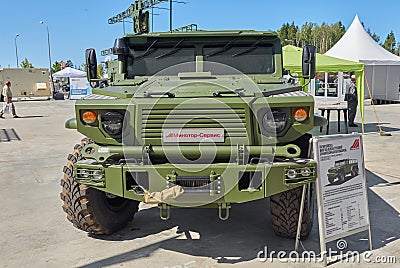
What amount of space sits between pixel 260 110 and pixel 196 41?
1611 mm

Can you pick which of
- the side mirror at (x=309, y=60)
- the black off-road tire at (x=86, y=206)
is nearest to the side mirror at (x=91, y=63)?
the black off-road tire at (x=86, y=206)

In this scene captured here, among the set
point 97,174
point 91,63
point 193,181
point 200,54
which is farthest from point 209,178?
point 91,63

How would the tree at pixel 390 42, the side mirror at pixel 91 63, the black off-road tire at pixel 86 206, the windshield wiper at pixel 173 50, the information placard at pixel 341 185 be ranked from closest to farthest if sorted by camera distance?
the information placard at pixel 341 185 → the black off-road tire at pixel 86 206 → the windshield wiper at pixel 173 50 → the side mirror at pixel 91 63 → the tree at pixel 390 42

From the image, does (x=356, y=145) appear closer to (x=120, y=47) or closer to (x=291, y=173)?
(x=291, y=173)

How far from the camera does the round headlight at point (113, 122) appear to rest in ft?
13.1

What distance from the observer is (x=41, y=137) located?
12523 mm

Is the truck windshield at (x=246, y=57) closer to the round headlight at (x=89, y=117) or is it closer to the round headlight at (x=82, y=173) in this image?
the round headlight at (x=89, y=117)

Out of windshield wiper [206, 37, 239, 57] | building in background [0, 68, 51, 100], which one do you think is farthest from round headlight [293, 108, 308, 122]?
building in background [0, 68, 51, 100]

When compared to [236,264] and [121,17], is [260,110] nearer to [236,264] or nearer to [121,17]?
[236,264]

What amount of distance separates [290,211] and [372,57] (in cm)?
1943

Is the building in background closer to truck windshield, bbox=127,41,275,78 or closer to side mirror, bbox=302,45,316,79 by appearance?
truck windshield, bbox=127,41,275,78

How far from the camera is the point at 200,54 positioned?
510 centimetres

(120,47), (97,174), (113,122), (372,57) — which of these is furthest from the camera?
(372,57)

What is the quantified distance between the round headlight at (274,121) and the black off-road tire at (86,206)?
5.92 feet
